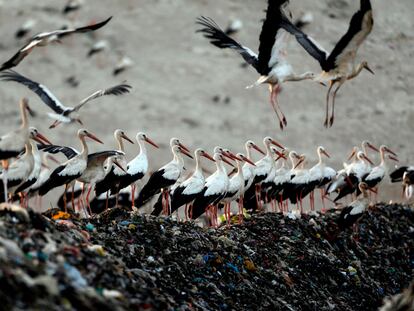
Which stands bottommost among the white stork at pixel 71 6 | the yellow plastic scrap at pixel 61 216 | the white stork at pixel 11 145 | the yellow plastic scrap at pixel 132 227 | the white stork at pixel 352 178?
the white stork at pixel 71 6

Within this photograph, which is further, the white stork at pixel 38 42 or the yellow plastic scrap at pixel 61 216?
the yellow plastic scrap at pixel 61 216

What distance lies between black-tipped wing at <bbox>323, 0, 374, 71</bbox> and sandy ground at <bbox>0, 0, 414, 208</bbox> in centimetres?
1732

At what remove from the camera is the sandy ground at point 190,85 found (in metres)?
34.4

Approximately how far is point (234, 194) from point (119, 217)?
3.37 m

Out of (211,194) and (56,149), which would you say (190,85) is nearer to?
(56,149)

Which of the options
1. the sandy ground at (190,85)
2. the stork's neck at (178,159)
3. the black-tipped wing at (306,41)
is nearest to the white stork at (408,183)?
the stork's neck at (178,159)

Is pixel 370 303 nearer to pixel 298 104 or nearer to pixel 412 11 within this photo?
pixel 298 104

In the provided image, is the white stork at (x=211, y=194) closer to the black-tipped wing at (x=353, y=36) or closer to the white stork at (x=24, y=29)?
the black-tipped wing at (x=353, y=36)

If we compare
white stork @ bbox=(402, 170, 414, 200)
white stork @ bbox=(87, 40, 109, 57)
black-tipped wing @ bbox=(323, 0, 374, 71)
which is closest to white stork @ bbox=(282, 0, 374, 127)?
black-tipped wing @ bbox=(323, 0, 374, 71)

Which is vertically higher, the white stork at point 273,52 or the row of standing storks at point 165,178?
the white stork at point 273,52

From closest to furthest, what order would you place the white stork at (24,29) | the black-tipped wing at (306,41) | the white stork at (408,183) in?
the black-tipped wing at (306,41)
the white stork at (408,183)
the white stork at (24,29)

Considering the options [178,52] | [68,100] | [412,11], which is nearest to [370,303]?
[68,100]

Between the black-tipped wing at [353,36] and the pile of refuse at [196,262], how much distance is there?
3032 mm

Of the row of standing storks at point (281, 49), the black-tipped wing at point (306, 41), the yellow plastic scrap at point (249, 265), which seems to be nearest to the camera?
the row of standing storks at point (281, 49)
